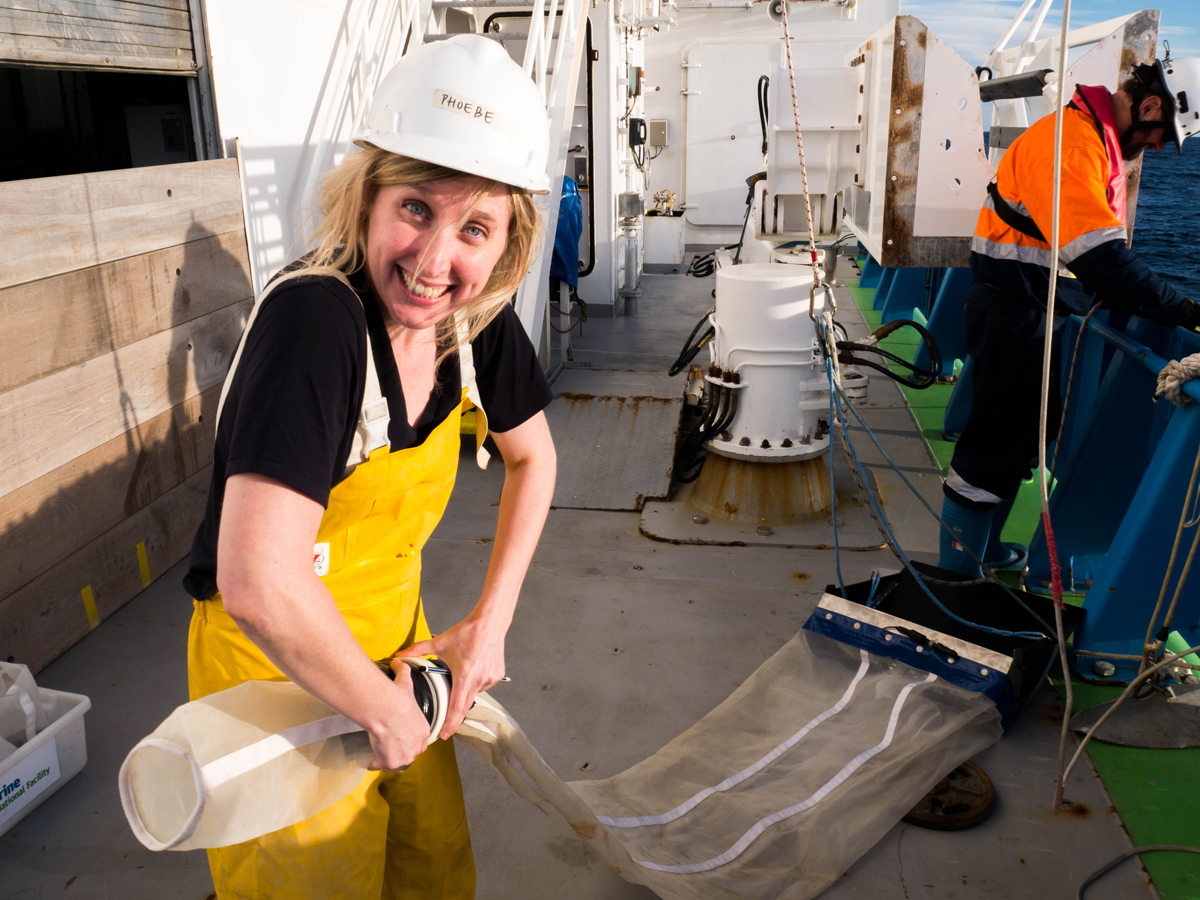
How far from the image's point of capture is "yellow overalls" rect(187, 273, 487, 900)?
4.79 ft

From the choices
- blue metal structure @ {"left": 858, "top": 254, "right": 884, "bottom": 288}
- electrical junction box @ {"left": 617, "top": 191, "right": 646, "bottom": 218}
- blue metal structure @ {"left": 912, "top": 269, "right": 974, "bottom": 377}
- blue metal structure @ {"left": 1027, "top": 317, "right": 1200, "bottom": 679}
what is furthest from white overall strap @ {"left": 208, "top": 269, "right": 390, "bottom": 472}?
blue metal structure @ {"left": 858, "top": 254, "right": 884, "bottom": 288}

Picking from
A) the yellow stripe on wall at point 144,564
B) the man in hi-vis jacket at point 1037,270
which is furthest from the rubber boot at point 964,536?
the yellow stripe on wall at point 144,564

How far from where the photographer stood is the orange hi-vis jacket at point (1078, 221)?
11.0 ft

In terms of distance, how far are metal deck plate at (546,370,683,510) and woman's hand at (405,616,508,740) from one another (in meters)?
3.23

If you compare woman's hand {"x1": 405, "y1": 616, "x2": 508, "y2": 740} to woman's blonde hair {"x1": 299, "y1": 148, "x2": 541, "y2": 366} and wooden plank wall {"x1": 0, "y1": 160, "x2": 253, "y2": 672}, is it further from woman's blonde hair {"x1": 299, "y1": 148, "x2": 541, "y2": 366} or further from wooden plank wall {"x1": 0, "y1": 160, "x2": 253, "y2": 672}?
wooden plank wall {"x1": 0, "y1": 160, "x2": 253, "y2": 672}

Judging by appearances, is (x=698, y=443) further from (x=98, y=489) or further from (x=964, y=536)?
(x=98, y=489)

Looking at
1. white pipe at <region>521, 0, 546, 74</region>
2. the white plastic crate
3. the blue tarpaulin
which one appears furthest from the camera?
the blue tarpaulin

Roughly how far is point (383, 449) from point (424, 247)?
32cm

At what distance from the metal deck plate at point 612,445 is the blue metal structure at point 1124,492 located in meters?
2.02

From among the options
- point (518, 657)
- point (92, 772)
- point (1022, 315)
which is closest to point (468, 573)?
point (518, 657)

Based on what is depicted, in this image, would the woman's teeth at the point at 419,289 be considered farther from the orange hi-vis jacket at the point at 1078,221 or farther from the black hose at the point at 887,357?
the black hose at the point at 887,357

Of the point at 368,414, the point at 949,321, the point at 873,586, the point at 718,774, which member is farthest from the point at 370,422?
the point at 949,321

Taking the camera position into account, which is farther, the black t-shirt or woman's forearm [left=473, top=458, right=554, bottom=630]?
woman's forearm [left=473, top=458, right=554, bottom=630]

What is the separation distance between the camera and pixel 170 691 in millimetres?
3230
